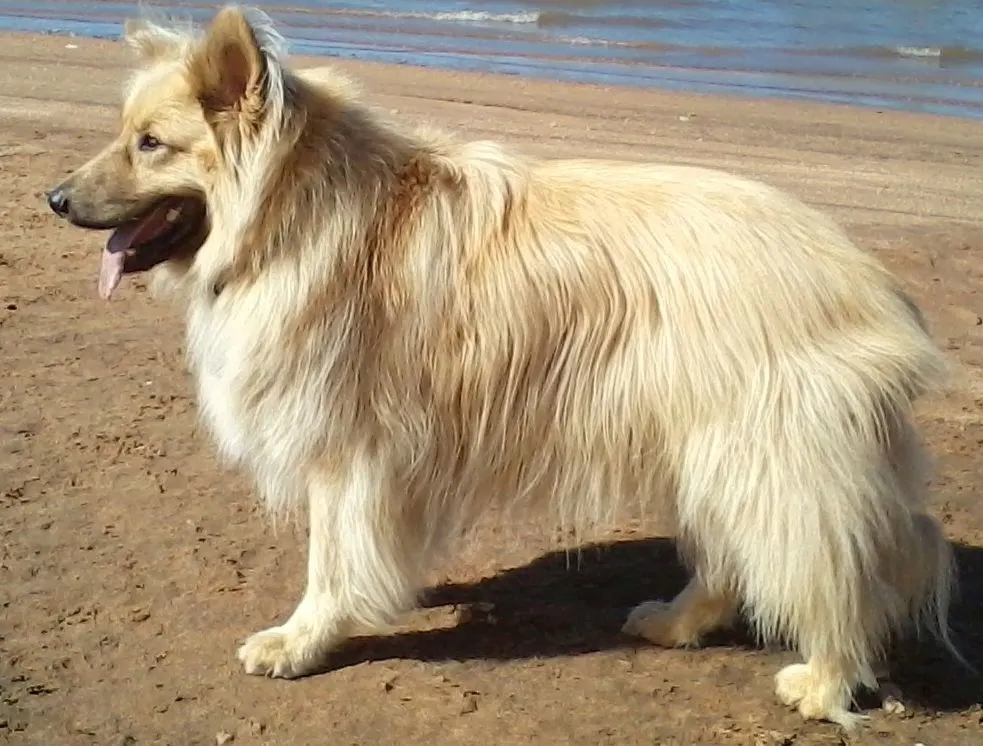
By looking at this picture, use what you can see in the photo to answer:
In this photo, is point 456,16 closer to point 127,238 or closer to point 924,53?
point 924,53

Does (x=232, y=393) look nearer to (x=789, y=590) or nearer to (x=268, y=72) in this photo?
(x=268, y=72)

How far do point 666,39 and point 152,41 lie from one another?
16499mm

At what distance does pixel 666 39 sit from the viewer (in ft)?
64.2

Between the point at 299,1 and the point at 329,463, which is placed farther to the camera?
the point at 299,1

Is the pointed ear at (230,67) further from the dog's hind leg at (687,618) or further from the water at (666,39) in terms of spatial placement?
the water at (666,39)

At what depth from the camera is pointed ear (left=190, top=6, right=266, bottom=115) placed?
3.58 meters

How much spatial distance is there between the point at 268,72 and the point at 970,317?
4.97 m

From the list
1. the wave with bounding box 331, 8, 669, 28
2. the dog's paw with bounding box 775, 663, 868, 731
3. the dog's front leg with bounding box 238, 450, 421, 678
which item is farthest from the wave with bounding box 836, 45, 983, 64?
the dog's front leg with bounding box 238, 450, 421, 678

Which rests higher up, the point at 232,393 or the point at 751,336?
the point at 751,336

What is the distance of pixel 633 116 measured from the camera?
12.9m

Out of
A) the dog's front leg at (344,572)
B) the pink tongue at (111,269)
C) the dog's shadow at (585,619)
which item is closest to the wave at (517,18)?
the dog's shadow at (585,619)

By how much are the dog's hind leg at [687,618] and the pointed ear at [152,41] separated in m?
2.45

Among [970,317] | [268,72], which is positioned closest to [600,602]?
[268,72]

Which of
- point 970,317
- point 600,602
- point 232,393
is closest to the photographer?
point 232,393
